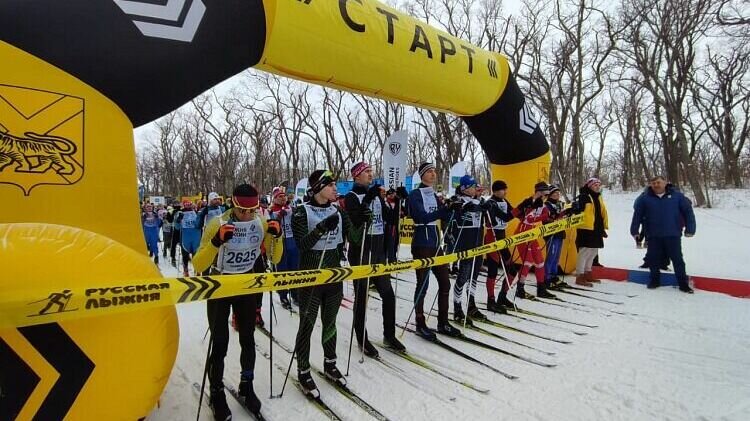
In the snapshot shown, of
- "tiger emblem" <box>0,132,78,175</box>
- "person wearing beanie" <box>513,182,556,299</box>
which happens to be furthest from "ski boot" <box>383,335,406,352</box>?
"tiger emblem" <box>0,132,78,175</box>

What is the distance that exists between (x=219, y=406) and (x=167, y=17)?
2.98 m

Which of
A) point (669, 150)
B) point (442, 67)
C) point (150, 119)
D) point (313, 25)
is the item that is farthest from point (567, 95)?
point (150, 119)

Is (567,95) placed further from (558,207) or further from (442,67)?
(442,67)

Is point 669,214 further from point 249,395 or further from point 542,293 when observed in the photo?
point 249,395

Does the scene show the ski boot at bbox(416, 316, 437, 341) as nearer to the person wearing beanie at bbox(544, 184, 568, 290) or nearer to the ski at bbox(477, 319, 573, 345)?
the ski at bbox(477, 319, 573, 345)

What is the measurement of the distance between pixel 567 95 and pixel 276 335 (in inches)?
934

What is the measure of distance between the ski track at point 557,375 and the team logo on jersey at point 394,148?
11.7 feet

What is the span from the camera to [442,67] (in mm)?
6062

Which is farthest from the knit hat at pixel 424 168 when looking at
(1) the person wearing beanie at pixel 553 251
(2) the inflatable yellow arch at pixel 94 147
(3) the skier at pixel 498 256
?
(1) the person wearing beanie at pixel 553 251

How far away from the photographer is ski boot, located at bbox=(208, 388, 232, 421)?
10.5ft

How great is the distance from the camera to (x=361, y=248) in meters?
4.73

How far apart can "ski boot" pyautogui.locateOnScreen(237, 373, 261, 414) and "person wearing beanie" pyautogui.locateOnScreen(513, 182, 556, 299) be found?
4449mm

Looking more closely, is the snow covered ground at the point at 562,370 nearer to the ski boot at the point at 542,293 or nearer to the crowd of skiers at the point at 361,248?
the crowd of skiers at the point at 361,248

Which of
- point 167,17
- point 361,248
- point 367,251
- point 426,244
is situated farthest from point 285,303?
point 167,17
